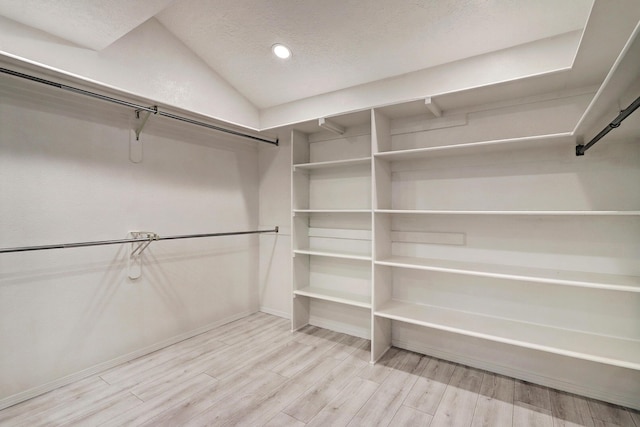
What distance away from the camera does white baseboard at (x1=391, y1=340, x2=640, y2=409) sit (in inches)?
78.4

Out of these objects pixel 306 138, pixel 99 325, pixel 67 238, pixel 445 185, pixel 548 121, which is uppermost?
pixel 306 138

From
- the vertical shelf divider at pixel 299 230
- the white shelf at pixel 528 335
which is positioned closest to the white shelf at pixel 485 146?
the vertical shelf divider at pixel 299 230

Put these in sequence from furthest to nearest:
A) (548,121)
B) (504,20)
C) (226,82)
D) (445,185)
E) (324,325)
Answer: (324,325) → (226,82) → (445,185) → (548,121) → (504,20)

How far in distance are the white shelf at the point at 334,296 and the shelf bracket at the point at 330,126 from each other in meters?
1.65

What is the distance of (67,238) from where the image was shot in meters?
2.26

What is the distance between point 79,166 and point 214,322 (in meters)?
1.98

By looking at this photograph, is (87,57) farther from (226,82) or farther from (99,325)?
(99,325)

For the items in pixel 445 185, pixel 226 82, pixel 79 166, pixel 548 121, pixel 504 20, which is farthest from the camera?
pixel 226 82

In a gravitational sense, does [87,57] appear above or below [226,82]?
below

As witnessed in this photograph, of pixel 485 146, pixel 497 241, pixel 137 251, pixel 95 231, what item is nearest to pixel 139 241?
pixel 137 251

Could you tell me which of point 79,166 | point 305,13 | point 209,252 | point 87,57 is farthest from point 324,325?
point 87,57

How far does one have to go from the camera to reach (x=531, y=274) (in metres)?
2.09

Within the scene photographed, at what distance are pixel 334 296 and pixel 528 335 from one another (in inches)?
62.5

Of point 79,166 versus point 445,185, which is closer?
point 79,166
